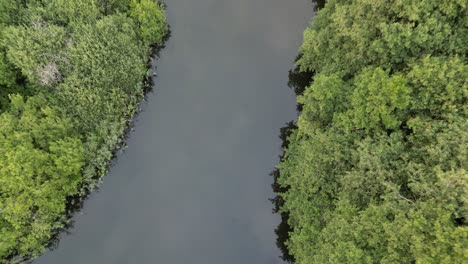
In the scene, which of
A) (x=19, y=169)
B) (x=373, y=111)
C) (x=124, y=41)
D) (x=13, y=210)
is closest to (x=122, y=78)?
(x=124, y=41)

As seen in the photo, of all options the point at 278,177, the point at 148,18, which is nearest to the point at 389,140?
the point at 278,177

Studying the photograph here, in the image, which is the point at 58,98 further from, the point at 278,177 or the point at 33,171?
the point at 278,177

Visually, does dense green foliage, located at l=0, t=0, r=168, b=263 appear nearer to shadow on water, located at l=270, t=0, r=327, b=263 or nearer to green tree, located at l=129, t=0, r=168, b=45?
green tree, located at l=129, t=0, r=168, b=45

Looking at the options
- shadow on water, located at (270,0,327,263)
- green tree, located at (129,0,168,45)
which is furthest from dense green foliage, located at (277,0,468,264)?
green tree, located at (129,0,168,45)

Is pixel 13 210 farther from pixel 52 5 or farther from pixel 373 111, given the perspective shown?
pixel 373 111

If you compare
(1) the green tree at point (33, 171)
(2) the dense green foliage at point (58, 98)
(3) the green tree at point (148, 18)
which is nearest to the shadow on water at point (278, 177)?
(3) the green tree at point (148, 18)

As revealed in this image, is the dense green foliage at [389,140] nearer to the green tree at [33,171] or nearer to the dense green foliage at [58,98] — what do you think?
the dense green foliage at [58,98]
